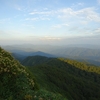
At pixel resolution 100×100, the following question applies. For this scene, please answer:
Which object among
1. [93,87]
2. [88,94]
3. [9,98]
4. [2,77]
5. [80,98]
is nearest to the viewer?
[9,98]

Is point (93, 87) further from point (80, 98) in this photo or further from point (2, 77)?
point (2, 77)

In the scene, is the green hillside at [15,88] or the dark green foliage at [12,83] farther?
the dark green foliage at [12,83]

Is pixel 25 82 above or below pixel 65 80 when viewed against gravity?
above

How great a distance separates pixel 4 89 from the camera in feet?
43.2

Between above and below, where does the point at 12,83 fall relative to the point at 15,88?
above

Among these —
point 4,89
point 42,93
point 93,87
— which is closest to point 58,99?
point 42,93

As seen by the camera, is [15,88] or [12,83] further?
[12,83]

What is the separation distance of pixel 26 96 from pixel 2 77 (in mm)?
3337

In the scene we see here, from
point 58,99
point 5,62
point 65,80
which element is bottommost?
point 65,80

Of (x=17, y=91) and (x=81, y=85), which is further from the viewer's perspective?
(x=81, y=85)

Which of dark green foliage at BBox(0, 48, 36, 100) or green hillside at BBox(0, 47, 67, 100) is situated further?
dark green foliage at BBox(0, 48, 36, 100)

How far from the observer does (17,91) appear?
12992 millimetres

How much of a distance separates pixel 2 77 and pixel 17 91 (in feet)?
6.65

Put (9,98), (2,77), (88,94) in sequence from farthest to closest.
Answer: (88,94), (2,77), (9,98)
